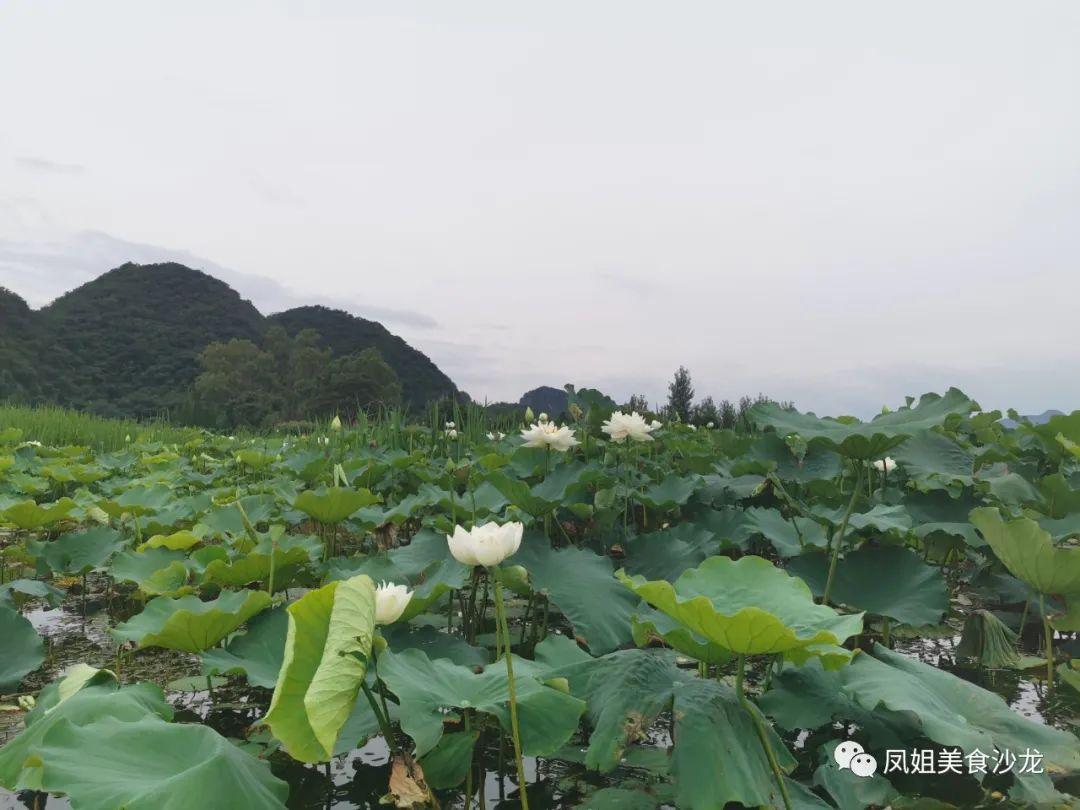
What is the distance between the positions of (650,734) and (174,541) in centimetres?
174

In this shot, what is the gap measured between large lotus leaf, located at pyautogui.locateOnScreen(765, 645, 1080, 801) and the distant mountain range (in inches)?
1104

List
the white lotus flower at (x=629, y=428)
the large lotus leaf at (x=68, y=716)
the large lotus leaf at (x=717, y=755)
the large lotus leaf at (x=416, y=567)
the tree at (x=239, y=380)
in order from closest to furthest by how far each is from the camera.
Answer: the large lotus leaf at (x=717, y=755)
the large lotus leaf at (x=68, y=716)
the large lotus leaf at (x=416, y=567)
the white lotus flower at (x=629, y=428)
the tree at (x=239, y=380)

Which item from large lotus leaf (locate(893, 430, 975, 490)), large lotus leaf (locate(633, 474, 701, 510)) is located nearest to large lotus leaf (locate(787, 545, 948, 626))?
large lotus leaf (locate(893, 430, 975, 490))

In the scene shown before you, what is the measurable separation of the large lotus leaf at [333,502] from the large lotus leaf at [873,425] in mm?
1237

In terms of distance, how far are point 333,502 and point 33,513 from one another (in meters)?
1.38

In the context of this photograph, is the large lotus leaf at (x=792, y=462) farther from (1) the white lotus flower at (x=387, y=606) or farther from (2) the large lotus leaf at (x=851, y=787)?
(1) the white lotus flower at (x=387, y=606)

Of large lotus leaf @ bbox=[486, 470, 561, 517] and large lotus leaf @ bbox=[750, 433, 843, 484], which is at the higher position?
large lotus leaf @ bbox=[750, 433, 843, 484]

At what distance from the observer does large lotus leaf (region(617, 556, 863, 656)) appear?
92 centimetres

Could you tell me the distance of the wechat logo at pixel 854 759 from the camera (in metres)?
1.19

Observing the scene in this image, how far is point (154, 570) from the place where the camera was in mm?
2062

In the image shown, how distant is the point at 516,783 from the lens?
4.45ft

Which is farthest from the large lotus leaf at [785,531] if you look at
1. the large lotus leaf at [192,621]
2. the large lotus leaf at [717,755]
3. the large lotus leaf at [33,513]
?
the large lotus leaf at [33,513]

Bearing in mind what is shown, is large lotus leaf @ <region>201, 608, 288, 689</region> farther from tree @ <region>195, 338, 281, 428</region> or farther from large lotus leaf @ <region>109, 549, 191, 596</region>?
tree @ <region>195, 338, 281, 428</region>

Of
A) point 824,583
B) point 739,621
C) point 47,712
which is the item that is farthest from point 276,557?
point 824,583
